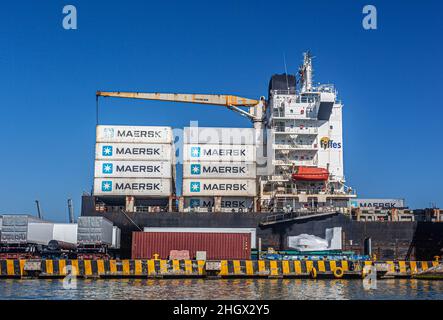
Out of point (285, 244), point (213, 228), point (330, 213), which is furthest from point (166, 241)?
point (330, 213)

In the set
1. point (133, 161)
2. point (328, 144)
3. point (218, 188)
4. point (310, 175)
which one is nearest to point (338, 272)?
point (310, 175)

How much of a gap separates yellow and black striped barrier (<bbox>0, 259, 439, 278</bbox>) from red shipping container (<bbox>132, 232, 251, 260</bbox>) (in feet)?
21.8

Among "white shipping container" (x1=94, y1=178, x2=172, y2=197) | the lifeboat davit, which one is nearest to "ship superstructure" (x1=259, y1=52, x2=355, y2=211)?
the lifeboat davit

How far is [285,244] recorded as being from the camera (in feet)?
159

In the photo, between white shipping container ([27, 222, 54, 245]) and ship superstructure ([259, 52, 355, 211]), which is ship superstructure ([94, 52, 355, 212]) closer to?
ship superstructure ([259, 52, 355, 211])

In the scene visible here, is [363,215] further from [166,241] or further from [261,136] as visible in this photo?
[166,241]

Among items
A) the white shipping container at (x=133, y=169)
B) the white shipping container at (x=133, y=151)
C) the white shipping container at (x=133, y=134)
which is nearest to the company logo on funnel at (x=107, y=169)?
the white shipping container at (x=133, y=169)

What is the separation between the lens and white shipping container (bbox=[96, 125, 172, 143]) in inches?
2064

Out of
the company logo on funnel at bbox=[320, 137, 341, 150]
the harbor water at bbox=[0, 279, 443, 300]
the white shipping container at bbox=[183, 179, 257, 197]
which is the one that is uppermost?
the company logo on funnel at bbox=[320, 137, 341, 150]

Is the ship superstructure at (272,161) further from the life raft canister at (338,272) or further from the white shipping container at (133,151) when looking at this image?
the life raft canister at (338,272)

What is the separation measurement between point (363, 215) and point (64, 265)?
29602mm

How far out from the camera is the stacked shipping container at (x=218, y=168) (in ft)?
171

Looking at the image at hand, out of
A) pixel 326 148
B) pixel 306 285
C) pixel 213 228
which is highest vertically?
pixel 326 148

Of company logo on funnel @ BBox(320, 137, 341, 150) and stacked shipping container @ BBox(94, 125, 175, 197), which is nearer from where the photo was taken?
stacked shipping container @ BBox(94, 125, 175, 197)
